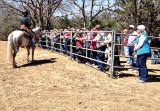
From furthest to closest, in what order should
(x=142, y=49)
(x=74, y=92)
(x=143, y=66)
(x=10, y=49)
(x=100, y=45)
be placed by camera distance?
(x=10, y=49) → (x=100, y=45) → (x=143, y=66) → (x=142, y=49) → (x=74, y=92)

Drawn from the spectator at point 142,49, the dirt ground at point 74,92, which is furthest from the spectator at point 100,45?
the spectator at point 142,49

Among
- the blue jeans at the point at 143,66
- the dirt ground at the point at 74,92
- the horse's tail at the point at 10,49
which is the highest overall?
the horse's tail at the point at 10,49

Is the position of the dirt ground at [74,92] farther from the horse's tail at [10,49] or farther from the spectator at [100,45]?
the horse's tail at [10,49]

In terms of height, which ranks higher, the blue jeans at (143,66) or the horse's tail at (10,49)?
the horse's tail at (10,49)

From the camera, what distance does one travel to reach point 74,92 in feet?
14.0

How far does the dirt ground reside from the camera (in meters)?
3.36

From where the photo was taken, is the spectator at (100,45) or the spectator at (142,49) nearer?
the spectator at (142,49)

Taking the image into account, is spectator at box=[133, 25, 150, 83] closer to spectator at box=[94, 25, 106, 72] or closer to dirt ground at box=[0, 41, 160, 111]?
dirt ground at box=[0, 41, 160, 111]

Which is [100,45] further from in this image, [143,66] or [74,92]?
[74,92]

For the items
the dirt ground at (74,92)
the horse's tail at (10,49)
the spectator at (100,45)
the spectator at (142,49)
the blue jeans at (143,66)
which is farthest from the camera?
the horse's tail at (10,49)

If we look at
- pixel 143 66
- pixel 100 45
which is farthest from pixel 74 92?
pixel 100 45

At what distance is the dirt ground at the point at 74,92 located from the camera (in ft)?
11.0

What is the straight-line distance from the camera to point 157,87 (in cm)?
493

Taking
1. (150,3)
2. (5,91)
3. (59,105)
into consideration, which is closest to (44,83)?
(5,91)
